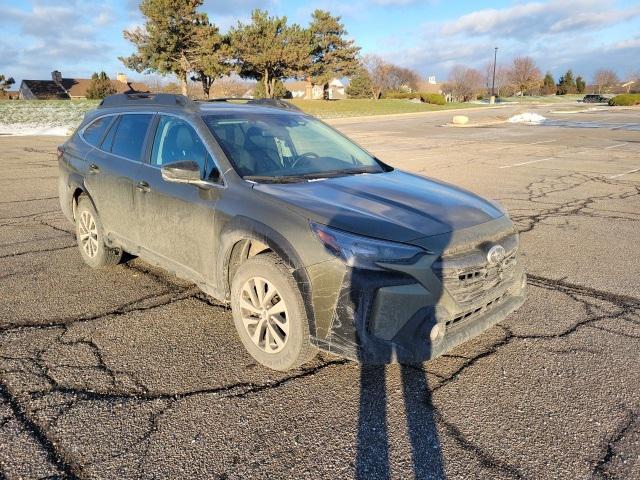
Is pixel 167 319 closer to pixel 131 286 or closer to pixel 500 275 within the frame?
pixel 131 286

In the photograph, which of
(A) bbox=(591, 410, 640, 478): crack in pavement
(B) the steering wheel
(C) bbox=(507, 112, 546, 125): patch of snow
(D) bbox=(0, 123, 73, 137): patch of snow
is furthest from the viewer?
(C) bbox=(507, 112, 546, 125): patch of snow

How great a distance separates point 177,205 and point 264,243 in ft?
3.55

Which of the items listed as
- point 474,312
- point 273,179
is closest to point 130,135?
point 273,179

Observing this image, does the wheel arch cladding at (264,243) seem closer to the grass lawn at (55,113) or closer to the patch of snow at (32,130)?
the patch of snow at (32,130)

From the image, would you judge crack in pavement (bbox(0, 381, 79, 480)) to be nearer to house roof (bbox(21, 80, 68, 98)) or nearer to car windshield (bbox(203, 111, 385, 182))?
car windshield (bbox(203, 111, 385, 182))

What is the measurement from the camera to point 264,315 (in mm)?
3447

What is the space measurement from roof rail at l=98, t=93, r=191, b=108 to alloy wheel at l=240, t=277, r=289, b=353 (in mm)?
1869

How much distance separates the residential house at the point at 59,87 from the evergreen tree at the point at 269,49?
3072 centimetres

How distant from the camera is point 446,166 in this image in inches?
546

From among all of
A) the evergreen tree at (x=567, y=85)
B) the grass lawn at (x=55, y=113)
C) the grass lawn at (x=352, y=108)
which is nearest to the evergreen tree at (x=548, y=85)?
the evergreen tree at (x=567, y=85)

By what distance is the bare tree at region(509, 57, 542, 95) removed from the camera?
330 feet

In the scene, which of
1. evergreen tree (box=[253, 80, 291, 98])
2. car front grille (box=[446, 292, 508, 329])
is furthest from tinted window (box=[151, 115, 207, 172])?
evergreen tree (box=[253, 80, 291, 98])

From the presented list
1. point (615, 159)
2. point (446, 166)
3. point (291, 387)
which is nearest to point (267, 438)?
point (291, 387)

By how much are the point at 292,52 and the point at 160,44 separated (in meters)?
12.5
